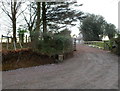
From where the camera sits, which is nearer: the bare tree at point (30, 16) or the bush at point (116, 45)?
the bush at point (116, 45)

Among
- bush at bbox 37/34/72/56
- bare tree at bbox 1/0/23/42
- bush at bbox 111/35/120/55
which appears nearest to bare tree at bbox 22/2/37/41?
bare tree at bbox 1/0/23/42

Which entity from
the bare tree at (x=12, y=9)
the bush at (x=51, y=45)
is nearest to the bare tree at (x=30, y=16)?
the bare tree at (x=12, y=9)

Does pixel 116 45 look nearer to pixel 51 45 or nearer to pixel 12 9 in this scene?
pixel 51 45

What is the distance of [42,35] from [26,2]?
5.40m

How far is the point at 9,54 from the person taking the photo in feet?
30.2

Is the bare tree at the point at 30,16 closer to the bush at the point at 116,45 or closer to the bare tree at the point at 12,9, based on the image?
the bare tree at the point at 12,9

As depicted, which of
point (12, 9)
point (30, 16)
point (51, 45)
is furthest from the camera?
point (30, 16)

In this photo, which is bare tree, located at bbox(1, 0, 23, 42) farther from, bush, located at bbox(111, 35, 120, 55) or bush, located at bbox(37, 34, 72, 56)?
bush, located at bbox(111, 35, 120, 55)

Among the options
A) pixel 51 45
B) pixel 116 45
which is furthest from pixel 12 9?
pixel 116 45

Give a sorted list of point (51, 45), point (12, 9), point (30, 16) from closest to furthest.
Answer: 1. point (51, 45)
2. point (12, 9)
3. point (30, 16)

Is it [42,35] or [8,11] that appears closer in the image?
[42,35]

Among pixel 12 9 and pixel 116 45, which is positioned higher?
pixel 12 9

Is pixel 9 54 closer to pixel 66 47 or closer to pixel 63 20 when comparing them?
pixel 66 47

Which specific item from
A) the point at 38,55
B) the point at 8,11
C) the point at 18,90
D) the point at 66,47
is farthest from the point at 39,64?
the point at 8,11
